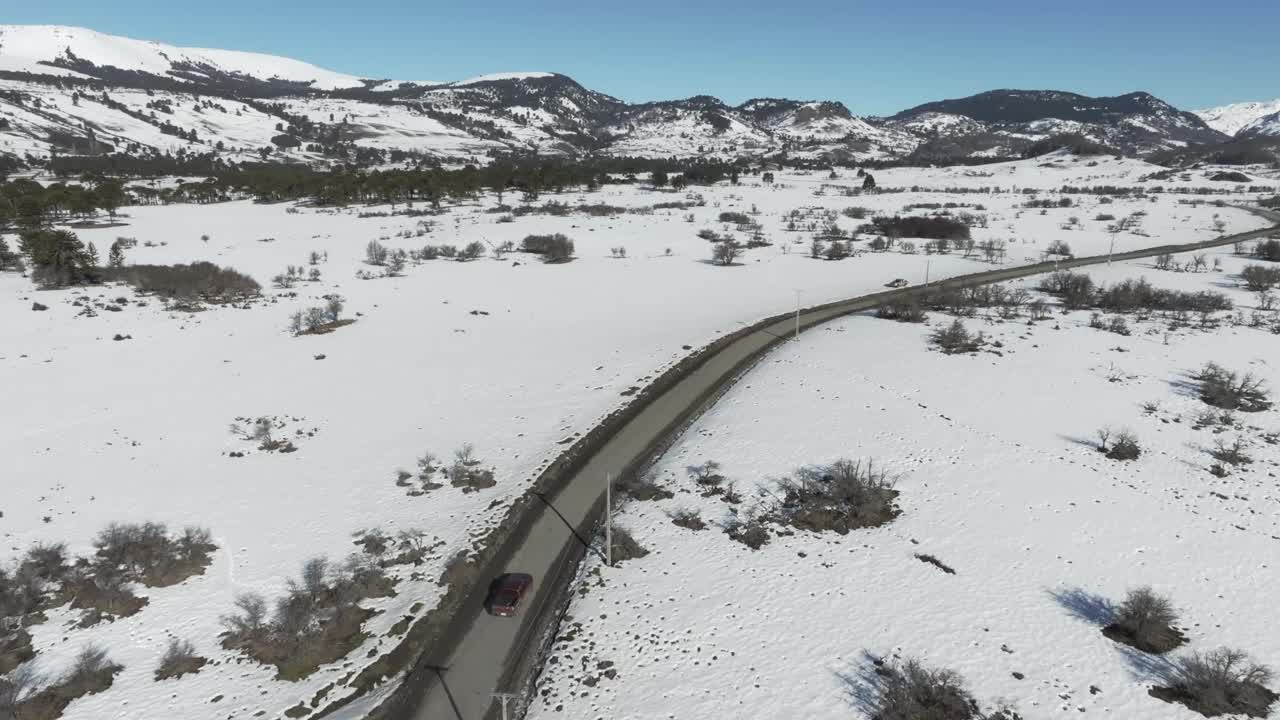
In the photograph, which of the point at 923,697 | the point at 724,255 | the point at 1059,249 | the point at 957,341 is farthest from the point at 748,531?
the point at 1059,249

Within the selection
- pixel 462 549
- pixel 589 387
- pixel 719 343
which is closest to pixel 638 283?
pixel 719 343

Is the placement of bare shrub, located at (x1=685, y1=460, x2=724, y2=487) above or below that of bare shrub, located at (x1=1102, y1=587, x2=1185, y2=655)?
above

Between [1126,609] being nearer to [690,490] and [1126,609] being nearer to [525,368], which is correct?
[690,490]

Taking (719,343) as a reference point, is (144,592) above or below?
below

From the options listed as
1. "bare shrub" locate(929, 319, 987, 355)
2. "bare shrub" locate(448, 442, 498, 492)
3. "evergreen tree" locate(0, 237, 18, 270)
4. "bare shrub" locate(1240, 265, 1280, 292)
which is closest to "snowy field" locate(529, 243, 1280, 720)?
"bare shrub" locate(929, 319, 987, 355)

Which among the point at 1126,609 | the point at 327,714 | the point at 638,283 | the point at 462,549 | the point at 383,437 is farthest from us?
the point at 638,283

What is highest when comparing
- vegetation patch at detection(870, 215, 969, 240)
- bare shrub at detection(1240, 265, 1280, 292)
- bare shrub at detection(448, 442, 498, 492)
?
vegetation patch at detection(870, 215, 969, 240)

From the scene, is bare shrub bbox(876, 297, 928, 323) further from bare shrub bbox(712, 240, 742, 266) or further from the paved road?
bare shrub bbox(712, 240, 742, 266)
